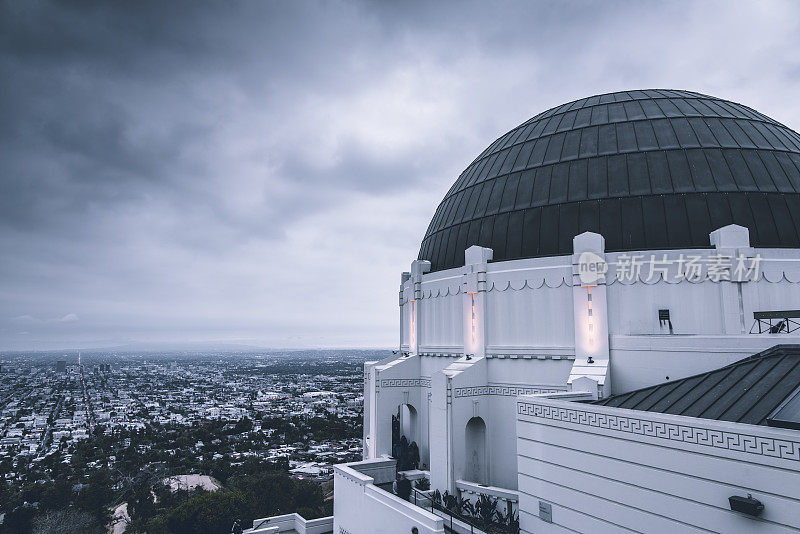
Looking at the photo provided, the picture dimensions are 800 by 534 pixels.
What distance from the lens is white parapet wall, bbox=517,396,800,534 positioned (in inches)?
296

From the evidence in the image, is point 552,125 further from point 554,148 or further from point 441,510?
point 441,510

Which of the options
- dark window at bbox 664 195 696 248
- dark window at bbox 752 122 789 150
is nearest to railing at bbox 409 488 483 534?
dark window at bbox 664 195 696 248

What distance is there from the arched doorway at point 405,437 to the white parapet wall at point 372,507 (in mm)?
2258

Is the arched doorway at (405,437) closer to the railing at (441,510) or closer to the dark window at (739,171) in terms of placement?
the railing at (441,510)

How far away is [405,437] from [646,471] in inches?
564

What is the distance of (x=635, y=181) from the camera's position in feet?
59.4

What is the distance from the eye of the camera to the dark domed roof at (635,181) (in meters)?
17.0

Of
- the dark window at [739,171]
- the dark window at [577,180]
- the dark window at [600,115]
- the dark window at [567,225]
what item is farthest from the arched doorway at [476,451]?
the dark window at [600,115]

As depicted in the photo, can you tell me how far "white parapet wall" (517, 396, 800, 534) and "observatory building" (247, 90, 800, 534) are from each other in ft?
0.12

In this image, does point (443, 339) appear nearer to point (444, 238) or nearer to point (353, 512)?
point (444, 238)

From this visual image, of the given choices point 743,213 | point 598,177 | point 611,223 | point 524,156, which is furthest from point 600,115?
point 743,213

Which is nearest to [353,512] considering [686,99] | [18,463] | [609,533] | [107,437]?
[609,533]

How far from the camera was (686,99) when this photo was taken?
22.1 m

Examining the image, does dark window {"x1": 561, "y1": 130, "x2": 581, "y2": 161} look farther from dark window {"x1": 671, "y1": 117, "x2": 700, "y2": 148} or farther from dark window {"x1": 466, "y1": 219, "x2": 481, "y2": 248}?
dark window {"x1": 466, "y1": 219, "x2": 481, "y2": 248}
